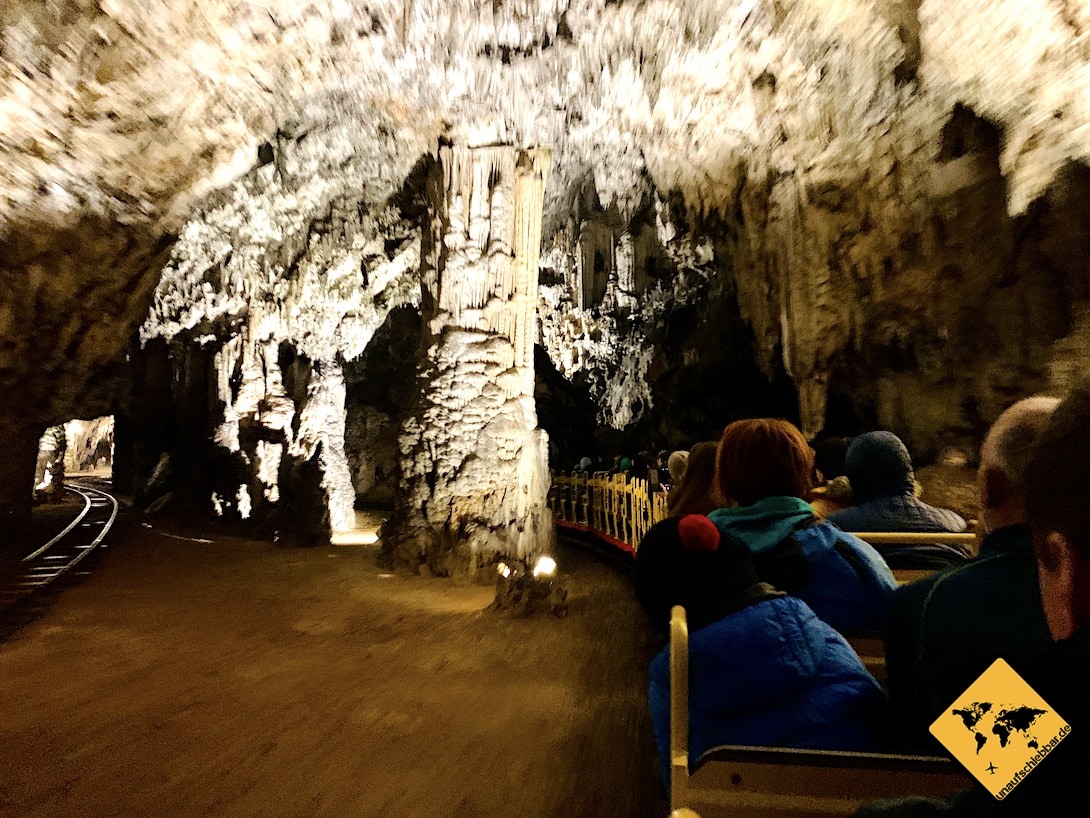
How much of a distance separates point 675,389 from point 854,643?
12.8 meters

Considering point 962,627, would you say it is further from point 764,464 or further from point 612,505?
point 612,505

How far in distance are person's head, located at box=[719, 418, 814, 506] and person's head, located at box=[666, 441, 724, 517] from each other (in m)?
0.75

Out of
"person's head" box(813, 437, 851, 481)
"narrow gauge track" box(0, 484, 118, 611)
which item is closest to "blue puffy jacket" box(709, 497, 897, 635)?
"person's head" box(813, 437, 851, 481)

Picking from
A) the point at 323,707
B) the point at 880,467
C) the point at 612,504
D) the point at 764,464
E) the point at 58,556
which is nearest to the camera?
the point at 764,464

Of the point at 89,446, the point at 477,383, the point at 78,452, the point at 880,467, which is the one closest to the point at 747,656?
the point at 880,467

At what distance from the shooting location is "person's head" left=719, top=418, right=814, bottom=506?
75.7 inches

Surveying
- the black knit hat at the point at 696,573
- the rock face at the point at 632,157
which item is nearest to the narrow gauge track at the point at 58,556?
the rock face at the point at 632,157

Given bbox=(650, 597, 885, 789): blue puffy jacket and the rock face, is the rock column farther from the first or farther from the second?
bbox=(650, 597, 885, 789): blue puffy jacket

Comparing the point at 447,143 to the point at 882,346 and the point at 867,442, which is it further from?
the point at 867,442

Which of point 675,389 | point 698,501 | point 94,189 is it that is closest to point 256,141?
point 94,189

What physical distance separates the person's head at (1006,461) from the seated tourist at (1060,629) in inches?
26.6

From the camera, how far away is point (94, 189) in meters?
5.98

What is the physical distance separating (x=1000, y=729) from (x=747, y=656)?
0.70m

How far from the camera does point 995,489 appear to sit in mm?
1417
